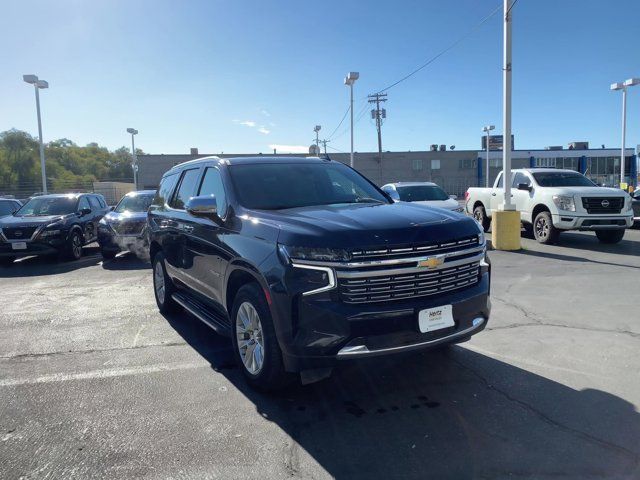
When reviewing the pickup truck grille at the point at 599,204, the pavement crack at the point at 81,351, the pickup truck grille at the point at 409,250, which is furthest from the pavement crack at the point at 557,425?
the pickup truck grille at the point at 599,204

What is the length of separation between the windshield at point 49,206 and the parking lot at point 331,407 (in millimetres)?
7133

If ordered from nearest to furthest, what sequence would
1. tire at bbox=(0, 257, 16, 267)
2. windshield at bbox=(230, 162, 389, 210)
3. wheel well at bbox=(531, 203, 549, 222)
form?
windshield at bbox=(230, 162, 389, 210) → tire at bbox=(0, 257, 16, 267) → wheel well at bbox=(531, 203, 549, 222)

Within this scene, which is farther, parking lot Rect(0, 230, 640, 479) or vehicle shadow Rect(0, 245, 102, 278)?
vehicle shadow Rect(0, 245, 102, 278)

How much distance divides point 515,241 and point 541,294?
15.0 ft

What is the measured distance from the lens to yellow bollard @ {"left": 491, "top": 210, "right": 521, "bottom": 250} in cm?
1134

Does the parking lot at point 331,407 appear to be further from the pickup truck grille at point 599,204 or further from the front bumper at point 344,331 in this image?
the pickup truck grille at point 599,204

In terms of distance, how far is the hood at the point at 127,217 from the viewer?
37.4 ft

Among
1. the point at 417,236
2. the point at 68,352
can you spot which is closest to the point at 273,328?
the point at 417,236

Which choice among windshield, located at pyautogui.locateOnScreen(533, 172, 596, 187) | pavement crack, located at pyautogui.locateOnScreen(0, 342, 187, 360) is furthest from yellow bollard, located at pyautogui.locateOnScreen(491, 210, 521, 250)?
pavement crack, located at pyautogui.locateOnScreen(0, 342, 187, 360)

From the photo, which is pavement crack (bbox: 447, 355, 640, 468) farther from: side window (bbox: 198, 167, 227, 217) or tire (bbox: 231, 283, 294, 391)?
side window (bbox: 198, 167, 227, 217)

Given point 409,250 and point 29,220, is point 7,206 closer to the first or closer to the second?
point 29,220

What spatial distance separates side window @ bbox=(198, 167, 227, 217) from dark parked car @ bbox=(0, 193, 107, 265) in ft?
26.4

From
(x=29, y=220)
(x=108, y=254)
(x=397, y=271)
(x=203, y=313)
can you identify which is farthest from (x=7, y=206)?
(x=397, y=271)

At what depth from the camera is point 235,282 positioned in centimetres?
406
